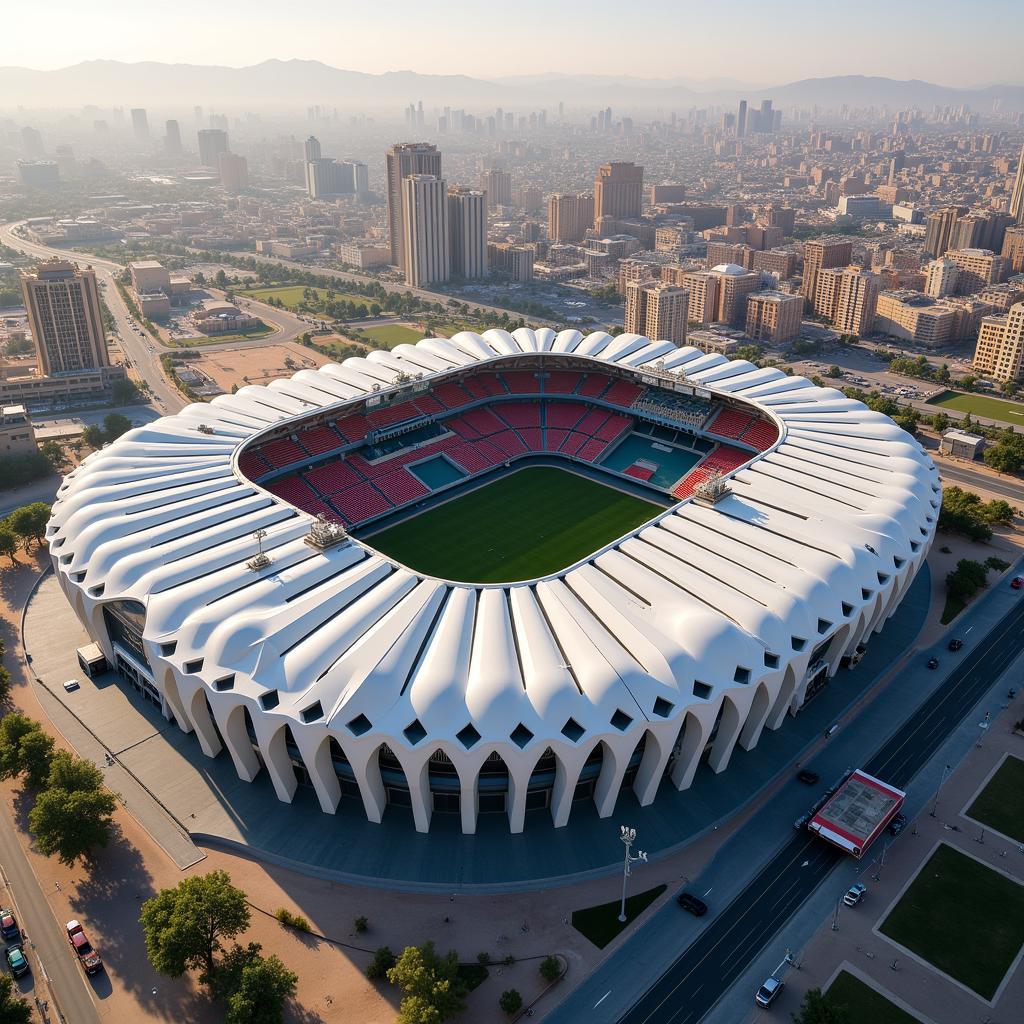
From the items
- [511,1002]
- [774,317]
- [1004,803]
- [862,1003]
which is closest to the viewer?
[511,1002]

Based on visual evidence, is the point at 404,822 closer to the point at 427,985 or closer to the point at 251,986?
the point at 427,985

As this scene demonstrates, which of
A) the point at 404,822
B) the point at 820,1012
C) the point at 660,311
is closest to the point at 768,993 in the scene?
the point at 820,1012

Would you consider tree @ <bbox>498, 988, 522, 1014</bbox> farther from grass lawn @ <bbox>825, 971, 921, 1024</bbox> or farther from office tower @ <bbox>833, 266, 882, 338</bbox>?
office tower @ <bbox>833, 266, 882, 338</bbox>

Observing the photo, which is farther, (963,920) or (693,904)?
(693,904)

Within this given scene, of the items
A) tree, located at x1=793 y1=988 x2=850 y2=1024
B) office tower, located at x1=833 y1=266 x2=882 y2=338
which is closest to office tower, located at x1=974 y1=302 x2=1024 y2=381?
office tower, located at x1=833 y1=266 x2=882 y2=338

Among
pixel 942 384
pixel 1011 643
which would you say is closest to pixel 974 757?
pixel 1011 643

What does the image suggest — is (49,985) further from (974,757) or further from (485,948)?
(974,757)
